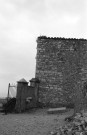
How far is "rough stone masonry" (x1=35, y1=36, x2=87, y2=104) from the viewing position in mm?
16312

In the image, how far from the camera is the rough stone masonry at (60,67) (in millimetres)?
16312

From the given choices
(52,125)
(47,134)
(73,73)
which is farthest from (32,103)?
(47,134)

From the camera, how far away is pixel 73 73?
54.0ft

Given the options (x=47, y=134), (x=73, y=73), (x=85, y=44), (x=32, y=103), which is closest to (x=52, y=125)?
(x=47, y=134)

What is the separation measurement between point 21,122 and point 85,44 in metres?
8.48

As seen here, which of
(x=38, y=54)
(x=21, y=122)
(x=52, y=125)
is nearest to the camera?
(x=52, y=125)

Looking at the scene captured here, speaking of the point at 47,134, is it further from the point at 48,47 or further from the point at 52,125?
the point at 48,47

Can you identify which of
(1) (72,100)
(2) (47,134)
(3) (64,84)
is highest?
(3) (64,84)

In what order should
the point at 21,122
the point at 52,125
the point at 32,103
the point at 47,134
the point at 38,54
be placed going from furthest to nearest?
the point at 38,54
the point at 32,103
the point at 21,122
the point at 52,125
the point at 47,134

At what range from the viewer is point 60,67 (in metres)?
16.6

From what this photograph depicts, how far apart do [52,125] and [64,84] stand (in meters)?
6.99

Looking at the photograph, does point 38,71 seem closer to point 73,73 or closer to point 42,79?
point 42,79

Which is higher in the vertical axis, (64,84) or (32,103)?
(64,84)

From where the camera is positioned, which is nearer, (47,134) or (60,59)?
(47,134)
